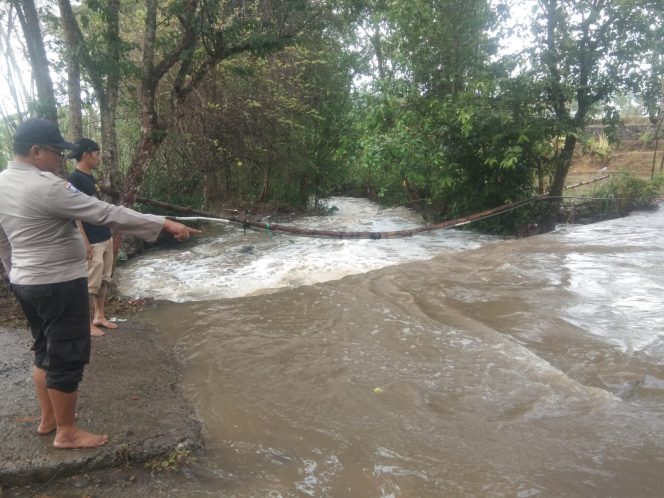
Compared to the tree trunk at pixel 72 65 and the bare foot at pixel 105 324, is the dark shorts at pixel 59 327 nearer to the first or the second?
the bare foot at pixel 105 324

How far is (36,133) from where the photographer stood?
2.73 metres

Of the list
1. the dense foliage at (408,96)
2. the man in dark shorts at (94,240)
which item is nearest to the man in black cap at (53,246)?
the man in dark shorts at (94,240)

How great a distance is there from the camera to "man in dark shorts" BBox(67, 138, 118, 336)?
470 cm

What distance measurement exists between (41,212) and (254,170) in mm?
10747

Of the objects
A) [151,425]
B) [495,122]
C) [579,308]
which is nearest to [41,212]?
[151,425]

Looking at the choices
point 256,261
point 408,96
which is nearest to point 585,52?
point 408,96

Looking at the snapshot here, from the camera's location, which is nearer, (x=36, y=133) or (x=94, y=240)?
(x=36, y=133)

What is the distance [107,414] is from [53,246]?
4.42 ft

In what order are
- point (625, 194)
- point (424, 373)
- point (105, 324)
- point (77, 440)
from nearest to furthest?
point (77, 440), point (424, 373), point (105, 324), point (625, 194)

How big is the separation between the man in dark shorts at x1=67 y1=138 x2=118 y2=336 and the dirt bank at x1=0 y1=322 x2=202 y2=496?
1.74ft

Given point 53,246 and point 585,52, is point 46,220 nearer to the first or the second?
point 53,246

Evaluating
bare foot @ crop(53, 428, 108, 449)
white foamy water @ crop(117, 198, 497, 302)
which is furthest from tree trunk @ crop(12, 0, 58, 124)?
bare foot @ crop(53, 428, 108, 449)

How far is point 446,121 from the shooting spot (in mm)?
10586

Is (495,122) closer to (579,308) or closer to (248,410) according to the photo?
(579,308)
